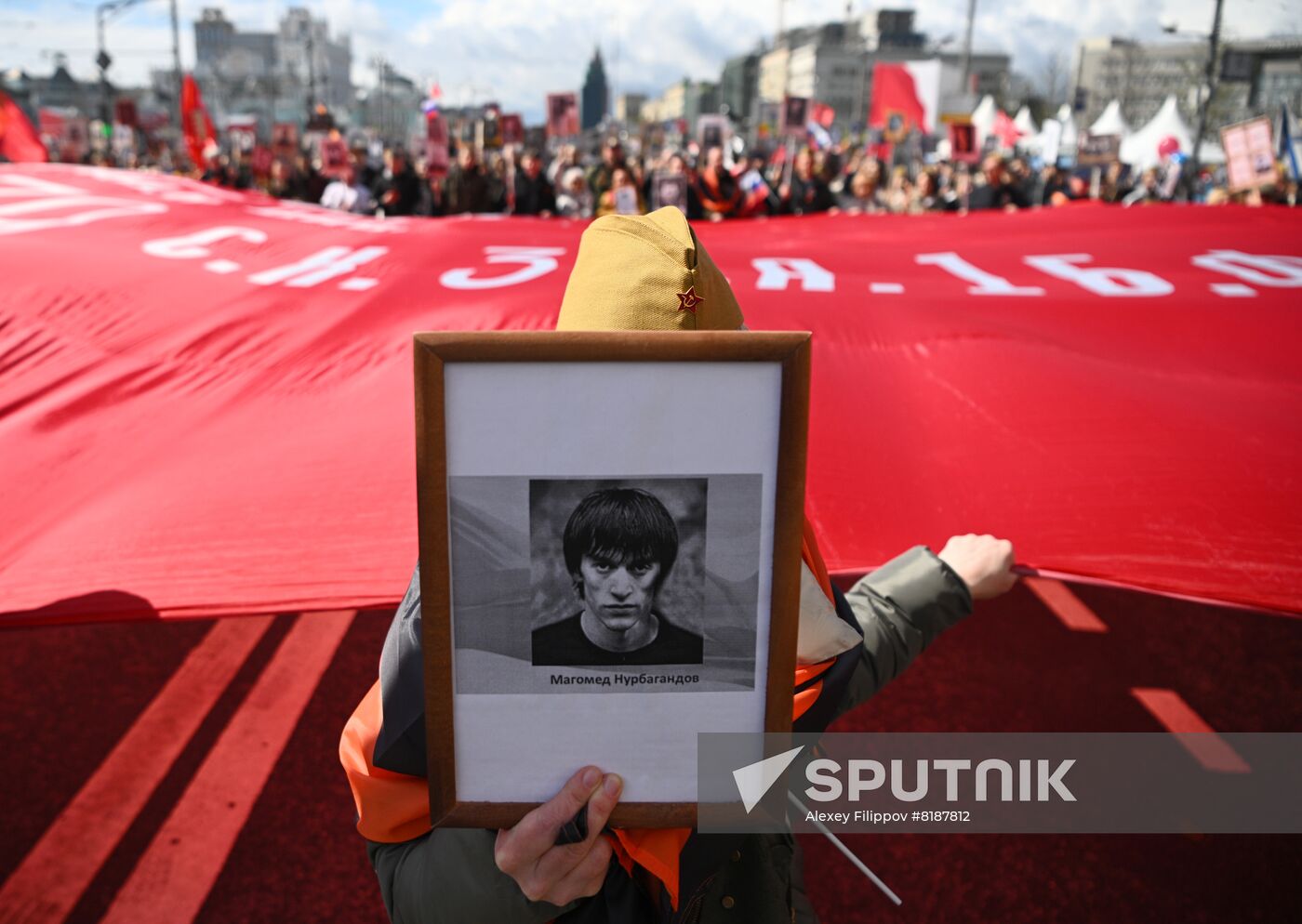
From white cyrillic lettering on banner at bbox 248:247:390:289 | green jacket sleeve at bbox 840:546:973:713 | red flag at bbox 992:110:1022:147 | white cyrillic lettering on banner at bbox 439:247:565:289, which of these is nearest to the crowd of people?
white cyrillic lettering on banner at bbox 439:247:565:289

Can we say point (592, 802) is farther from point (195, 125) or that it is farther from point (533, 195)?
point (195, 125)

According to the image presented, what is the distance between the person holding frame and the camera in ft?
2.94

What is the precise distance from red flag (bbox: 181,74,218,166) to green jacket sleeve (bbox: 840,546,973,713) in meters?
14.3

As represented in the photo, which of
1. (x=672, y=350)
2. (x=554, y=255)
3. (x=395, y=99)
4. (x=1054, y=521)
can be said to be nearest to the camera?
(x=672, y=350)

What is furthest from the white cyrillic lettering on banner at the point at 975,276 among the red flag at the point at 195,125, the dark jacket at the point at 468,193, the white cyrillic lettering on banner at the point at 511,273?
the red flag at the point at 195,125

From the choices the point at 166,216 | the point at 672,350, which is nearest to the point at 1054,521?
the point at 672,350

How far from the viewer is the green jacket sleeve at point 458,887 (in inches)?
37.7

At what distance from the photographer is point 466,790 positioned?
2.81ft

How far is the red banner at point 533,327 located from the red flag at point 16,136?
4.94 m

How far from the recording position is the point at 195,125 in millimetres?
13594

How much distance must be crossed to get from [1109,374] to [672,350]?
198cm

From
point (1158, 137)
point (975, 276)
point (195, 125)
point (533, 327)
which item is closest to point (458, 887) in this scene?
point (533, 327)

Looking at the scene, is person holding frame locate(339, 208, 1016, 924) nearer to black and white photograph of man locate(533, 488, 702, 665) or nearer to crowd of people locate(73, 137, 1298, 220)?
black and white photograph of man locate(533, 488, 702, 665)

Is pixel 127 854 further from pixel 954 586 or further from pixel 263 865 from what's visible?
pixel 954 586
